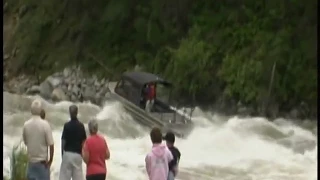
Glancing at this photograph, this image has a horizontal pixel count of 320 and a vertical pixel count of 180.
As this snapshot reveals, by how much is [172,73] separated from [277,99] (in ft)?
10.6

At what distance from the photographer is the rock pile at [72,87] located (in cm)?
2145

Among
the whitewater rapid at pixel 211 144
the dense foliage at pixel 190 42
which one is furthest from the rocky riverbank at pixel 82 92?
the whitewater rapid at pixel 211 144

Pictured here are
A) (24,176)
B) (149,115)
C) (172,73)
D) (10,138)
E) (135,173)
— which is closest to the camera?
(24,176)

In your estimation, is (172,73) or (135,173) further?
(172,73)

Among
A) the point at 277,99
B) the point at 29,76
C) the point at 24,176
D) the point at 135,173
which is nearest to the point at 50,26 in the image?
the point at 29,76

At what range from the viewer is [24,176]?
8.49 metres

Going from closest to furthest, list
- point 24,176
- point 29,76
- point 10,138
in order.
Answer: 1. point 24,176
2. point 10,138
3. point 29,76

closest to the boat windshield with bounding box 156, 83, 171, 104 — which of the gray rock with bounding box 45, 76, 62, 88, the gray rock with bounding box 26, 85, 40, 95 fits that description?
the gray rock with bounding box 45, 76, 62, 88

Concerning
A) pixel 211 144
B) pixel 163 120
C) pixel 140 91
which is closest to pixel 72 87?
pixel 140 91

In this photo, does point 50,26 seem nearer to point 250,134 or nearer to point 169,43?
point 169,43

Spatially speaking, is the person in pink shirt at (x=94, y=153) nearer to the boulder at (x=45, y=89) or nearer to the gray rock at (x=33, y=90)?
the boulder at (x=45, y=89)

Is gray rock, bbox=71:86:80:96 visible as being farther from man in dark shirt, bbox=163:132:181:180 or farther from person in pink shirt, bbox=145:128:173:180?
person in pink shirt, bbox=145:128:173:180

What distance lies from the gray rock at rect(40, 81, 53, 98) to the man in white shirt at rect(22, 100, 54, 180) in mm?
13697

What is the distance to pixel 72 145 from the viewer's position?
835 cm
